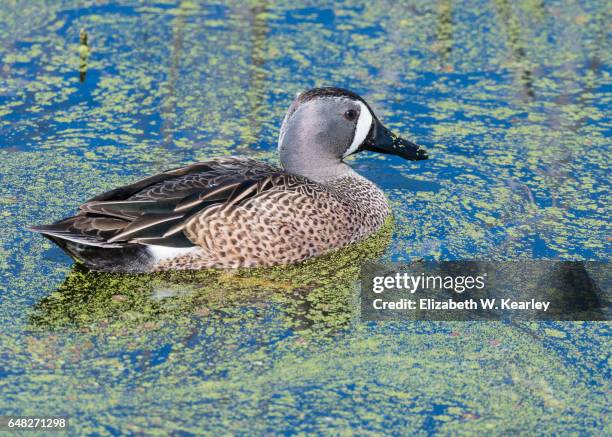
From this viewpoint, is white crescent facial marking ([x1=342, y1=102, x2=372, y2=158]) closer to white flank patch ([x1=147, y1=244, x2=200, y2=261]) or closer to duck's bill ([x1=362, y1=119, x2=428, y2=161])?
duck's bill ([x1=362, y1=119, x2=428, y2=161])

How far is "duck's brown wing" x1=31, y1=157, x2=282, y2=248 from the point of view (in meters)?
6.20

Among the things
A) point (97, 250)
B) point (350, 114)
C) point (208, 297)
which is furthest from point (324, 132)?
point (97, 250)

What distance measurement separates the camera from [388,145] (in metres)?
7.35

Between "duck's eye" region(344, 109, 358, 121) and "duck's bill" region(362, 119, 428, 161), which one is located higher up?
"duck's eye" region(344, 109, 358, 121)

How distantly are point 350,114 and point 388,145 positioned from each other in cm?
38

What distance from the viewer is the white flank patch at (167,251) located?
6.34 meters

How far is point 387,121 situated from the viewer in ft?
28.3

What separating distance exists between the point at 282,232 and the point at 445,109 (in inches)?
107

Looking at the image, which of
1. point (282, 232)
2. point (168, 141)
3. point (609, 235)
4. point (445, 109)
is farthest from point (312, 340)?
point (445, 109)

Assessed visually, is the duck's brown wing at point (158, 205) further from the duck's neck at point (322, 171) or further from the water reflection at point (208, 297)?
the duck's neck at point (322, 171)

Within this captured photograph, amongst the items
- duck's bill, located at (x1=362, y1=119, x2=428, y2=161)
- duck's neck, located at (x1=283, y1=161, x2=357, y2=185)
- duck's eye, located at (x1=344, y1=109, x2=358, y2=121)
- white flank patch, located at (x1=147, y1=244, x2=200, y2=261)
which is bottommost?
white flank patch, located at (x1=147, y1=244, x2=200, y2=261)

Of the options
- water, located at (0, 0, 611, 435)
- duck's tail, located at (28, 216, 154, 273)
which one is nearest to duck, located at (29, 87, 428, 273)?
duck's tail, located at (28, 216, 154, 273)

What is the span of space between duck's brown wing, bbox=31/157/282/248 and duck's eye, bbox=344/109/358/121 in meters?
0.73

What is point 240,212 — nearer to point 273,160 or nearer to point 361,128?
point 361,128
